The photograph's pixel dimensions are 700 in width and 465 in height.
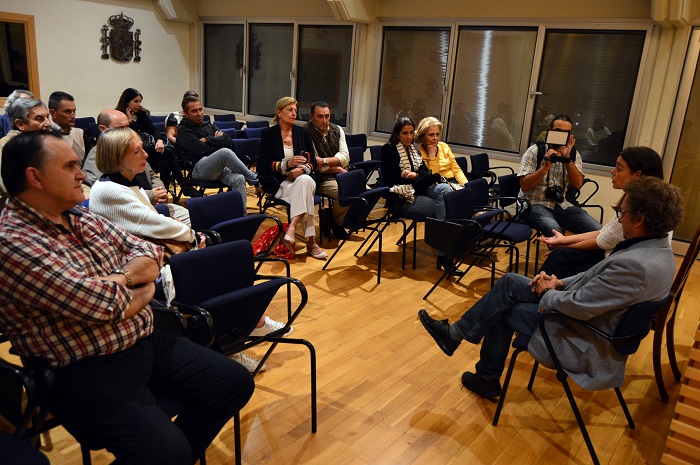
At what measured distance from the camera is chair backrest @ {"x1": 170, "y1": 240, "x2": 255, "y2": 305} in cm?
229

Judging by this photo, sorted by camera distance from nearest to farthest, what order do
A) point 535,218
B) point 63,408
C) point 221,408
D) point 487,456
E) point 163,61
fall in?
point 63,408 → point 221,408 → point 487,456 → point 535,218 → point 163,61

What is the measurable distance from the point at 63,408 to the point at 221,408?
1.75ft

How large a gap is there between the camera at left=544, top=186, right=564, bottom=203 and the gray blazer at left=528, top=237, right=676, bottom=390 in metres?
2.26

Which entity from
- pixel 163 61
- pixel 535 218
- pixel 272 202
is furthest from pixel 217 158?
pixel 163 61

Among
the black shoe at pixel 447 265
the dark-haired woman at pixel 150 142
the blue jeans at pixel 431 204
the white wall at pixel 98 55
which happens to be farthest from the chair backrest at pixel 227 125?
the black shoe at pixel 447 265

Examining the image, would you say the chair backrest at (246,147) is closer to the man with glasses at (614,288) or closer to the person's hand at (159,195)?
the person's hand at (159,195)

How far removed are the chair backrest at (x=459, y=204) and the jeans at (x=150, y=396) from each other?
2.40 meters

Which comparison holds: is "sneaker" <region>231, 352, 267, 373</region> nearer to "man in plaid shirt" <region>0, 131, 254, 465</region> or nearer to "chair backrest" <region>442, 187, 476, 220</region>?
"man in plaid shirt" <region>0, 131, 254, 465</region>

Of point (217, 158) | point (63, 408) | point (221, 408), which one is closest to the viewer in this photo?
point (63, 408)

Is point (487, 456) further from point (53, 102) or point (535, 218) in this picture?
point (53, 102)

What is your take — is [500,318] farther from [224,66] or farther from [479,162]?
[224,66]

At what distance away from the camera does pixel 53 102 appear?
4566 mm

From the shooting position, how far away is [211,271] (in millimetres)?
2389

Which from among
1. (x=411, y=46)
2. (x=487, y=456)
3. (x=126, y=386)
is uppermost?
(x=411, y=46)
